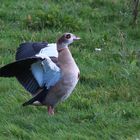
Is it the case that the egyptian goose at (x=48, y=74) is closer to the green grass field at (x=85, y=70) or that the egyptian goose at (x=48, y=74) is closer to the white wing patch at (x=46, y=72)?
the white wing patch at (x=46, y=72)

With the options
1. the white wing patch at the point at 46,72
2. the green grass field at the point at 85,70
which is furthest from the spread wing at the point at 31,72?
the green grass field at the point at 85,70

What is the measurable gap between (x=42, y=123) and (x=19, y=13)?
4469 mm

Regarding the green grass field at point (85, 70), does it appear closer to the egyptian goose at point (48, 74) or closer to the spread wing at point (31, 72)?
the egyptian goose at point (48, 74)

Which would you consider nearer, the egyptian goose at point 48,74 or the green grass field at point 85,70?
the green grass field at point 85,70

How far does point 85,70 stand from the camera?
8.18 m

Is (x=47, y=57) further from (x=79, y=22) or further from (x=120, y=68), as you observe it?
(x=79, y=22)

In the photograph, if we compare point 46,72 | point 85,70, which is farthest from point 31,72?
point 85,70

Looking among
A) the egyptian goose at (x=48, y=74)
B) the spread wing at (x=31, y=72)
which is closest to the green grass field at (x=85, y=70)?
the egyptian goose at (x=48, y=74)

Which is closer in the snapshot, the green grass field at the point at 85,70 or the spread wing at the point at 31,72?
the green grass field at the point at 85,70

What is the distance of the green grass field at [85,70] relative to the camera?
20.2 ft

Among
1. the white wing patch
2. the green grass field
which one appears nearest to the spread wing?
the white wing patch

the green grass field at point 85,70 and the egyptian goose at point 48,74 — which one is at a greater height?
the egyptian goose at point 48,74

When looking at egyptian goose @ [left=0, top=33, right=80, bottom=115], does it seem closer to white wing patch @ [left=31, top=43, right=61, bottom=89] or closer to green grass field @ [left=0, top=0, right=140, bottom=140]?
white wing patch @ [left=31, top=43, right=61, bottom=89]

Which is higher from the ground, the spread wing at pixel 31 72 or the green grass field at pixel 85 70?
the spread wing at pixel 31 72
